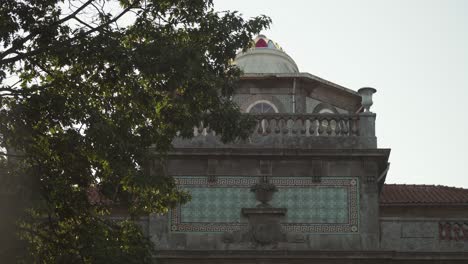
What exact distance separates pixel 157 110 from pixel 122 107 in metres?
0.62

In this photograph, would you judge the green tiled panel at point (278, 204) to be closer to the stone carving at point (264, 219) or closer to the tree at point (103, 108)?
the stone carving at point (264, 219)

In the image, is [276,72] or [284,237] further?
[276,72]

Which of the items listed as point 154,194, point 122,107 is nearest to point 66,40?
point 122,107

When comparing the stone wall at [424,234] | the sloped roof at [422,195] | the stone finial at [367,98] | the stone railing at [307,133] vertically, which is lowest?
the stone wall at [424,234]

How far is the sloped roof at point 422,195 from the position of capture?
22.9m

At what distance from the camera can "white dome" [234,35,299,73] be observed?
26031mm

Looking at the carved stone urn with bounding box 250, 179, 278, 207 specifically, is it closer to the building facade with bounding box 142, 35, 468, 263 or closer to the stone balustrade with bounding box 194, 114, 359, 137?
the building facade with bounding box 142, 35, 468, 263

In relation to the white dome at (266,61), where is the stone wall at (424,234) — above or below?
below

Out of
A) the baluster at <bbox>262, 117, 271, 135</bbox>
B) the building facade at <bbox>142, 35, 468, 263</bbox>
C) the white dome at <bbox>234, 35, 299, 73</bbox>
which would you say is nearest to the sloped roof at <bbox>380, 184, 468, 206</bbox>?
the building facade at <bbox>142, 35, 468, 263</bbox>

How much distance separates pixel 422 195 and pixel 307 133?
319cm

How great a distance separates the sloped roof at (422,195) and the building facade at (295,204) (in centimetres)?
11

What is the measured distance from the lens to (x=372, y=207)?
22.1 m

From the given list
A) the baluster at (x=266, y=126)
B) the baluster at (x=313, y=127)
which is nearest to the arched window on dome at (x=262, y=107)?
the baluster at (x=266, y=126)

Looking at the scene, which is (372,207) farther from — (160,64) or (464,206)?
(160,64)
